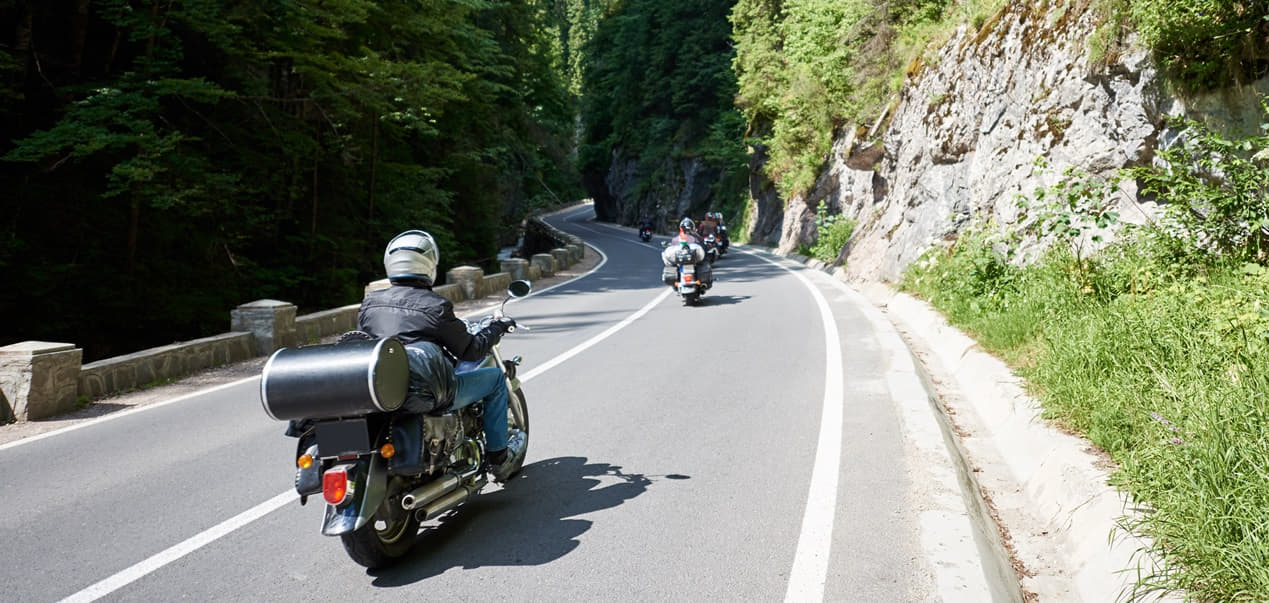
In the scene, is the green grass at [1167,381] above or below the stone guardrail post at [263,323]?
above

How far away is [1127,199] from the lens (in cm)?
1030

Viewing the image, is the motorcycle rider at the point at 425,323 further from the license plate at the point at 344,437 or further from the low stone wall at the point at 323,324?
the low stone wall at the point at 323,324

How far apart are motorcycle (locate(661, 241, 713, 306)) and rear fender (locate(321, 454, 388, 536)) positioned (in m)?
12.4

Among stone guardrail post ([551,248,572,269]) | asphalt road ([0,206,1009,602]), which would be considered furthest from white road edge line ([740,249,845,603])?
stone guardrail post ([551,248,572,269])

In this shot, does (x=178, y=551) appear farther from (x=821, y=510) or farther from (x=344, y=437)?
(x=821, y=510)

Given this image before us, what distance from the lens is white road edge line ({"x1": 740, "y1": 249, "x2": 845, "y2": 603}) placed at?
12.6 feet

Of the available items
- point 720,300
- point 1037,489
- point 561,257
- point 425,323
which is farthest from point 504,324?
point 561,257

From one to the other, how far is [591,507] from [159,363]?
725cm

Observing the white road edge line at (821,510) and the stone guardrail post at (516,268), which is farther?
the stone guardrail post at (516,268)

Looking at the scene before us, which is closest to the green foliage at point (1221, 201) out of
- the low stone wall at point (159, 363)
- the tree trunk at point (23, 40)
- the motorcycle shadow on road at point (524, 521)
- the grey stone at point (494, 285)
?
the motorcycle shadow on road at point (524, 521)

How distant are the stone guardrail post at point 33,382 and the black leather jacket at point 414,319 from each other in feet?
17.8

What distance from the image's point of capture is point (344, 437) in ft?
12.6

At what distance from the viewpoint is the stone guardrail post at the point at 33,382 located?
778cm

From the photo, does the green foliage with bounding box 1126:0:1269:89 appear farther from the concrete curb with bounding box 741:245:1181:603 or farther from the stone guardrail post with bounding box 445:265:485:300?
the stone guardrail post with bounding box 445:265:485:300
